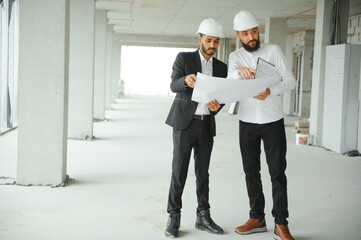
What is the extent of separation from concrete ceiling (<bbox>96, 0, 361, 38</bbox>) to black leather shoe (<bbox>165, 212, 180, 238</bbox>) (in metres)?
8.28

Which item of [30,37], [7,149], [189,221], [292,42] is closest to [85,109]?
[7,149]

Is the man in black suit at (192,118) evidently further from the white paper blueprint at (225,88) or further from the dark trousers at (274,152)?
the dark trousers at (274,152)

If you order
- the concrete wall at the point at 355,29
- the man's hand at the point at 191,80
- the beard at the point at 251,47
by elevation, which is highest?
the concrete wall at the point at 355,29

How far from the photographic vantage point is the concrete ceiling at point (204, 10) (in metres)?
11.9

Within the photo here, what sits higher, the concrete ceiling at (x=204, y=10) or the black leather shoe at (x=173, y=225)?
the concrete ceiling at (x=204, y=10)

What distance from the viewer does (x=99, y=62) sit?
44.1 ft

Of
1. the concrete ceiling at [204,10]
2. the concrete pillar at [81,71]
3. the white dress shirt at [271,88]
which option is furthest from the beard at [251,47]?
the concrete ceiling at [204,10]

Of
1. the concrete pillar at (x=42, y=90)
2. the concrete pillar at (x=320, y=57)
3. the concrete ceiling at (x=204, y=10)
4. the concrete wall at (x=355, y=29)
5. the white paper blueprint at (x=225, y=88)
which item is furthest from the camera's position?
the concrete wall at (x=355, y=29)

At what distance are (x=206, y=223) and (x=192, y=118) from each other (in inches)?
37.7

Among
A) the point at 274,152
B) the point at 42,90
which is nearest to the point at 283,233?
the point at 274,152

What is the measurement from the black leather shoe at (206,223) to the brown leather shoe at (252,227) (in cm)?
18

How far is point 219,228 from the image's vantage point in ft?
14.0

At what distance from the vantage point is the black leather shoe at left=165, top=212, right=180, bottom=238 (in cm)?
415

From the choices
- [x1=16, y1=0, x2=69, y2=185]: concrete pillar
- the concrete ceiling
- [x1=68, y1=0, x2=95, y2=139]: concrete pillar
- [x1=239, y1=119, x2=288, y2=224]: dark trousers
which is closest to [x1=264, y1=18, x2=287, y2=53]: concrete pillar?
the concrete ceiling
